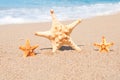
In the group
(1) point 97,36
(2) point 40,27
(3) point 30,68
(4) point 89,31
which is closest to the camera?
(3) point 30,68

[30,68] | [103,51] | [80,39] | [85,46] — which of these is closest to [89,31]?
[80,39]

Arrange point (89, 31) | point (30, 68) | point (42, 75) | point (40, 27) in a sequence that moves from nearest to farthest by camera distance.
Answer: point (42, 75) < point (30, 68) < point (89, 31) < point (40, 27)

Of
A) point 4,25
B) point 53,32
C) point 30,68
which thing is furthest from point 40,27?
point 30,68

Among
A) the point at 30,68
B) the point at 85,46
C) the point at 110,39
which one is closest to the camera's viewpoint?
the point at 30,68

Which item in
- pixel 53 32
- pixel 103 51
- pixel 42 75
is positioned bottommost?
pixel 42 75

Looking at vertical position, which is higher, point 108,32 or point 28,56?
point 108,32

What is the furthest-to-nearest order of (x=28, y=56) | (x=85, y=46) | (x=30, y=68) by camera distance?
(x=85, y=46)
(x=28, y=56)
(x=30, y=68)

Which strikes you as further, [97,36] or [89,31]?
[89,31]

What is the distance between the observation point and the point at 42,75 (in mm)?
3639

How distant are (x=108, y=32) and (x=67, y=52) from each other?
2047 millimetres

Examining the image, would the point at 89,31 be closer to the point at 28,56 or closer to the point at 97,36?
the point at 97,36

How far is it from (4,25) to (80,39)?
257 centimetres

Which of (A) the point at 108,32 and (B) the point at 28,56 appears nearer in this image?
(B) the point at 28,56

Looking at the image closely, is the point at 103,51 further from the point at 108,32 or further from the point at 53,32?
the point at 108,32
